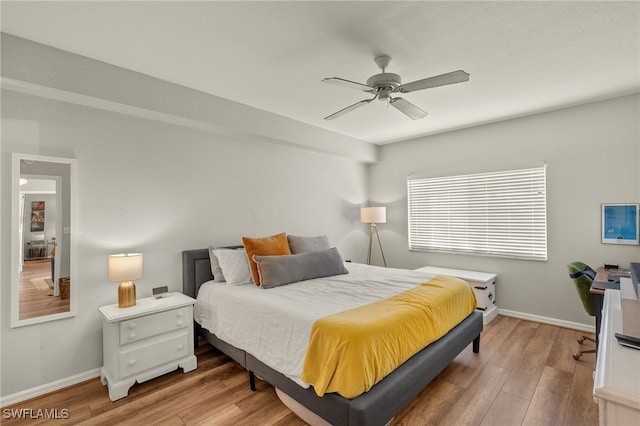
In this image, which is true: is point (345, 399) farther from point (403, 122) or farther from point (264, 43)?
point (403, 122)

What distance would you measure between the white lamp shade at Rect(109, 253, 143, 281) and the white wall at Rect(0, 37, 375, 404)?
316 millimetres

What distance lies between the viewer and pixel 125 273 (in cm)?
251

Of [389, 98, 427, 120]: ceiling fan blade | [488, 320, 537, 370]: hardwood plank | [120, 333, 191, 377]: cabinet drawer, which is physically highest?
[389, 98, 427, 120]: ceiling fan blade

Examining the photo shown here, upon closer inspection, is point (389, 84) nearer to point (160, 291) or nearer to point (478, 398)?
point (478, 398)

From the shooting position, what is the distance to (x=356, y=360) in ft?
5.48

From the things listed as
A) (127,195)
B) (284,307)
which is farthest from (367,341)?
(127,195)

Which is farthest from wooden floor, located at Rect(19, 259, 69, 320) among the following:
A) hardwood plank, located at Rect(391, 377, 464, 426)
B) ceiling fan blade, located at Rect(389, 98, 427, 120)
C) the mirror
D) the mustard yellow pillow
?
ceiling fan blade, located at Rect(389, 98, 427, 120)

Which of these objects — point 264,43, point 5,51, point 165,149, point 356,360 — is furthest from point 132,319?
point 264,43

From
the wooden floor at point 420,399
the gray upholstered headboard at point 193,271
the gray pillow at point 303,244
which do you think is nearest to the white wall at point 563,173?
the wooden floor at point 420,399

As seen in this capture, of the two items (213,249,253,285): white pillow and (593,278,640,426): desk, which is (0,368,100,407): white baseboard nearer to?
(213,249,253,285): white pillow

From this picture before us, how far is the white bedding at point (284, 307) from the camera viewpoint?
205 cm

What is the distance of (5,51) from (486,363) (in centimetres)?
462

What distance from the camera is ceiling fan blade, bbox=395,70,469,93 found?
79.7 inches

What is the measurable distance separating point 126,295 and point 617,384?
306 centimetres
